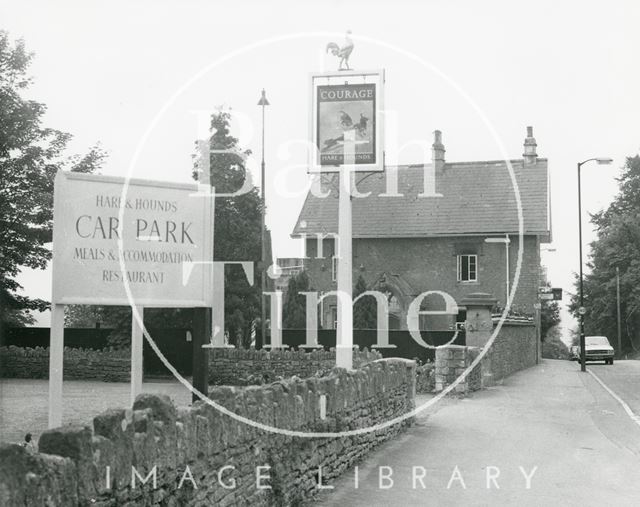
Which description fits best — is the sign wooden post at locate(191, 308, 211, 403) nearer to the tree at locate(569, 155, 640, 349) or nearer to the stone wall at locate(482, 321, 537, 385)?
the stone wall at locate(482, 321, 537, 385)

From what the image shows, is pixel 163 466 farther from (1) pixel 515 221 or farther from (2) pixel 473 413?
(1) pixel 515 221

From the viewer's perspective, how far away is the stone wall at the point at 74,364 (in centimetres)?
2909

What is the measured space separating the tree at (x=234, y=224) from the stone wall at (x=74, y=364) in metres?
8.09

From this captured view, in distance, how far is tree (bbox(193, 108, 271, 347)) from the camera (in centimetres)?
3703

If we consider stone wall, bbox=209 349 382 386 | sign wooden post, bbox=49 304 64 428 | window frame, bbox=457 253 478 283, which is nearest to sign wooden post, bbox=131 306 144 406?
sign wooden post, bbox=49 304 64 428

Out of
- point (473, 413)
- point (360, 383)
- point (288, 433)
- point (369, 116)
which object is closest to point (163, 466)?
point (288, 433)

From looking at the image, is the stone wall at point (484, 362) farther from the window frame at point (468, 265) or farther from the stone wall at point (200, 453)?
the window frame at point (468, 265)

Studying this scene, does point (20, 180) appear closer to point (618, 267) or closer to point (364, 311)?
point (364, 311)

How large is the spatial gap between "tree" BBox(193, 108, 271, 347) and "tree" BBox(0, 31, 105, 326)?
6.85 m

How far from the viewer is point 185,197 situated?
8.96 m

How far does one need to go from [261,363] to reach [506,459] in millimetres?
16240

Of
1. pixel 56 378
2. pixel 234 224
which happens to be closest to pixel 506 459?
pixel 56 378

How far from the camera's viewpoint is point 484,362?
2409cm

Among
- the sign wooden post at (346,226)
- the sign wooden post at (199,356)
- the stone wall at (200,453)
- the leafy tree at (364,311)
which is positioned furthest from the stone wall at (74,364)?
the sign wooden post at (199,356)
